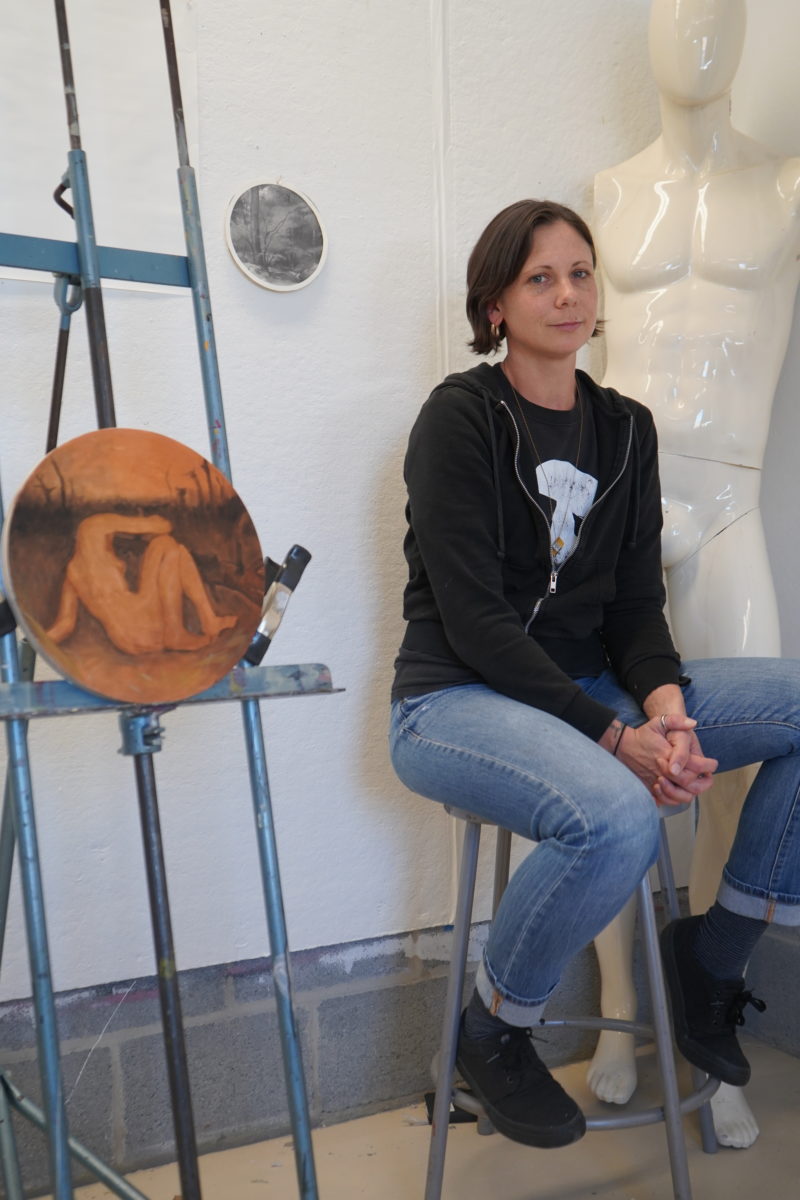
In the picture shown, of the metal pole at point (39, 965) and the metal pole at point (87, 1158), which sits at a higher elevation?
the metal pole at point (39, 965)

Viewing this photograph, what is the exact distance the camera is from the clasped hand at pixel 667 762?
1355mm

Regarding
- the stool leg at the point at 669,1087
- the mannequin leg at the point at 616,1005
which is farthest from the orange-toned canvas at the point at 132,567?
the mannequin leg at the point at 616,1005

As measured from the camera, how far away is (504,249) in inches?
63.2

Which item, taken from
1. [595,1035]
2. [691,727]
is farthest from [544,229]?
[595,1035]

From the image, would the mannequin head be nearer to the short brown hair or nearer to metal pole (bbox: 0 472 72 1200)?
the short brown hair

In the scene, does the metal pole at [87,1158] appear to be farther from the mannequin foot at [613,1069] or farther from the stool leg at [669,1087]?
the mannequin foot at [613,1069]

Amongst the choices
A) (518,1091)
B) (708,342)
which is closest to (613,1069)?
(518,1091)

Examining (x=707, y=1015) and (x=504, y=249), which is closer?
(x=707, y=1015)

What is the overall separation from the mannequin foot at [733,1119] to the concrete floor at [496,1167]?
0.7 inches

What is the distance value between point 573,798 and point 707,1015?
1.55 ft

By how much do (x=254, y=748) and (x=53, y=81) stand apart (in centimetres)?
114

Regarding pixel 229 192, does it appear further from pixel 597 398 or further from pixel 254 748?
pixel 254 748

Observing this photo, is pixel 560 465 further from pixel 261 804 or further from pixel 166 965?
pixel 166 965

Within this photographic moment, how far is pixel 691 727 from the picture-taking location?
1.40 m
